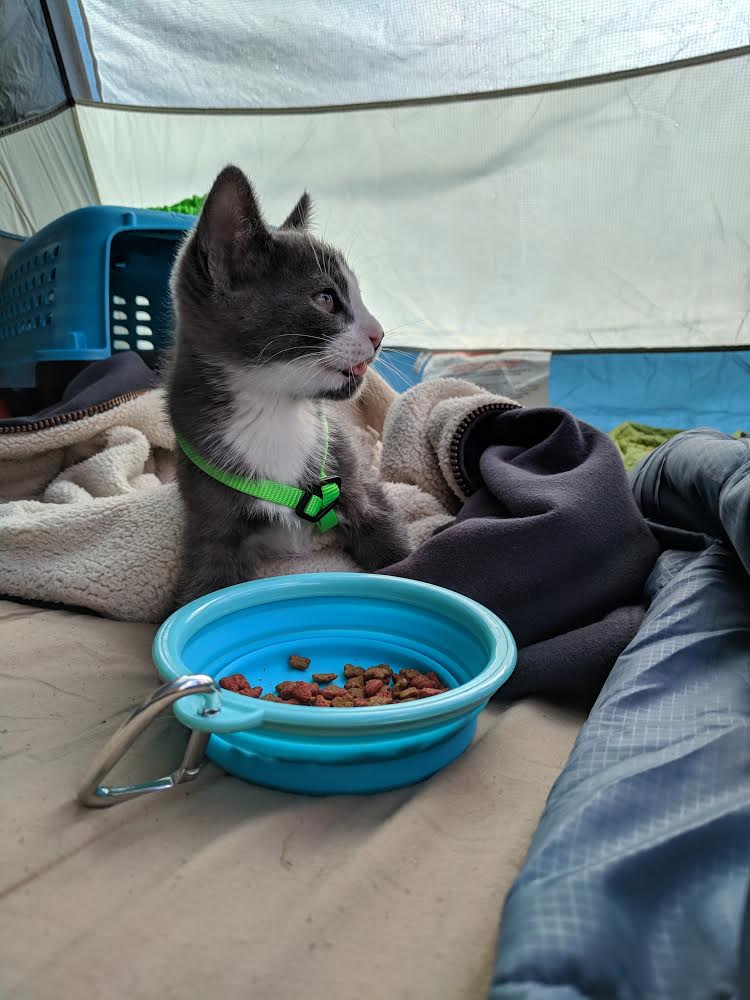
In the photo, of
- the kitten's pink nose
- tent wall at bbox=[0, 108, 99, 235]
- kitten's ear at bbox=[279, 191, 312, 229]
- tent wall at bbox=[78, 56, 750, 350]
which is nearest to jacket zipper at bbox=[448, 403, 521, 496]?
the kitten's pink nose

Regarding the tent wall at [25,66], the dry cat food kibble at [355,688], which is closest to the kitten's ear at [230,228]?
the dry cat food kibble at [355,688]

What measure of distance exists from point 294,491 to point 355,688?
1.05 feet

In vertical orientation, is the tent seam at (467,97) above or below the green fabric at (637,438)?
above

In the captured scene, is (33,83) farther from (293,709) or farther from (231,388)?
(293,709)

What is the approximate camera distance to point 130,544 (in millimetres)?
1113

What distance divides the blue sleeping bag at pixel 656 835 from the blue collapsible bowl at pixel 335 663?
128 millimetres

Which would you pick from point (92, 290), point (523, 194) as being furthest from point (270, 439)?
point (523, 194)

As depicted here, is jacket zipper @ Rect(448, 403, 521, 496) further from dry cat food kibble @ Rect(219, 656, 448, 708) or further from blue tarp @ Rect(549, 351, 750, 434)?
blue tarp @ Rect(549, 351, 750, 434)

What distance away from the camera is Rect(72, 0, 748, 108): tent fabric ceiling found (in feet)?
6.55

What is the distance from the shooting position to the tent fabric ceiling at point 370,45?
2.00 metres

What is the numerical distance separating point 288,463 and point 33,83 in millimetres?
2529

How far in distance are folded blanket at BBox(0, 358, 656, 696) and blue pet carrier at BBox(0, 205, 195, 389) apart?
0.88 ft

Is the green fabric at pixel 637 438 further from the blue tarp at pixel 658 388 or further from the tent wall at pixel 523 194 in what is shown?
the tent wall at pixel 523 194

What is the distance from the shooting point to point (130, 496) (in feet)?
4.01
